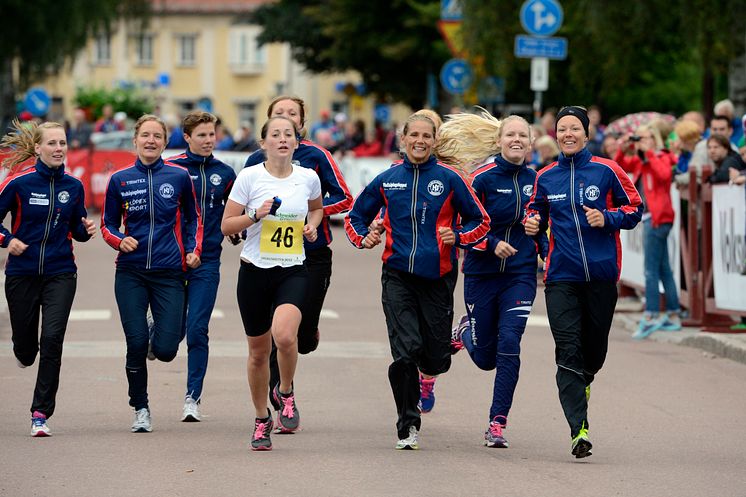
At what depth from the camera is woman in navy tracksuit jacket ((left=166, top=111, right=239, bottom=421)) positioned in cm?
1068

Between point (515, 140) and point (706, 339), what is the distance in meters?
5.46

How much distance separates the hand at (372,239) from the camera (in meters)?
9.48

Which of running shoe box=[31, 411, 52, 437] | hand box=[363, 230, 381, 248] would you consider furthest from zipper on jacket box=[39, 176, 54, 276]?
hand box=[363, 230, 381, 248]

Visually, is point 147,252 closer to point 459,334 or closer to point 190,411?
point 190,411

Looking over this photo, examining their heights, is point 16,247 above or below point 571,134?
below

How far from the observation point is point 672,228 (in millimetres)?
16641

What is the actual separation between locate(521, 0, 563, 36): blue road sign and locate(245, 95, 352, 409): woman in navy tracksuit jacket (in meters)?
12.9

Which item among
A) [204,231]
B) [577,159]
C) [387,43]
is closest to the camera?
[577,159]

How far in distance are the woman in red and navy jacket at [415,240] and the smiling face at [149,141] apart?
1.42 m

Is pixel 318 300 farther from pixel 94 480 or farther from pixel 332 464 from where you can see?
pixel 94 480

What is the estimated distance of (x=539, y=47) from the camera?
76.7ft

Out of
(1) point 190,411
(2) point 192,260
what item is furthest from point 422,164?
(1) point 190,411

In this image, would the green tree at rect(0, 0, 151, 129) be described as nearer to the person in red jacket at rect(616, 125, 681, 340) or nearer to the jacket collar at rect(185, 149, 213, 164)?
the person in red jacket at rect(616, 125, 681, 340)

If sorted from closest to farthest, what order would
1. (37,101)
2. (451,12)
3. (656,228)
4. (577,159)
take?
(577,159) → (656,228) → (451,12) → (37,101)
